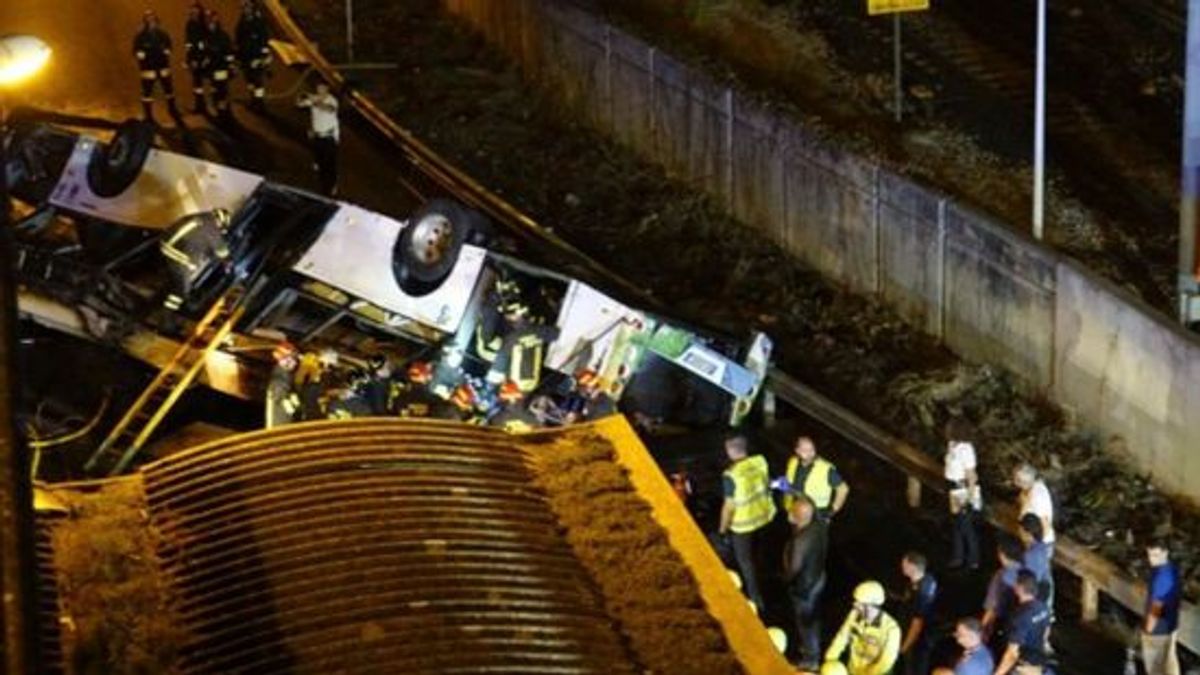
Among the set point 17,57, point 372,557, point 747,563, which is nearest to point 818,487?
point 747,563

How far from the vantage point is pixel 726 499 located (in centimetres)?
1376

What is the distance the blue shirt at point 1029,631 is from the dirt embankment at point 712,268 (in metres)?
3.34

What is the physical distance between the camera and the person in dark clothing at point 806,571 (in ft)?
43.5

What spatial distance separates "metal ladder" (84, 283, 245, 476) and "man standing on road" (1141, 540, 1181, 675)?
7.21 m

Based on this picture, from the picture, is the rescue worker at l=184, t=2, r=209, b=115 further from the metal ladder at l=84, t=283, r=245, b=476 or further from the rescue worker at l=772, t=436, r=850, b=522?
A: the rescue worker at l=772, t=436, r=850, b=522

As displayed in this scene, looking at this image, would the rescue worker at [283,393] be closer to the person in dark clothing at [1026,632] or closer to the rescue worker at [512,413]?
the rescue worker at [512,413]

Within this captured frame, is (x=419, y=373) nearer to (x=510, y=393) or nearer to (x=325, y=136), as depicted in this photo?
(x=510, y=393)

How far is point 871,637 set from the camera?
1168cm

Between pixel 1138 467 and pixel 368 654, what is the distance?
407 inches

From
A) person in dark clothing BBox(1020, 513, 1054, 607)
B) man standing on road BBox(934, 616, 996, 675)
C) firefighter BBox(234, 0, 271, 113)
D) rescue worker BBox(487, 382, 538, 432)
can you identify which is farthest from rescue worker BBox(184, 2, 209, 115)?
man standing on road BBox(934, 616, 996, 675)

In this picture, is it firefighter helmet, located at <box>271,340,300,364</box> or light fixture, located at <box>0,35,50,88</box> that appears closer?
light fixture, located at <box>0,35,50,88</box>

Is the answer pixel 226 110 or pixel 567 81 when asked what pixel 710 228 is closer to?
pixel 567 81

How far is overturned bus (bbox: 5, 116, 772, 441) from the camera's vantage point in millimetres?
15883

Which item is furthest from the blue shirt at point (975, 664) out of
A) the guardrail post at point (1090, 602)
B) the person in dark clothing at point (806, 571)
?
the guardrail post at point (1090, 602)
